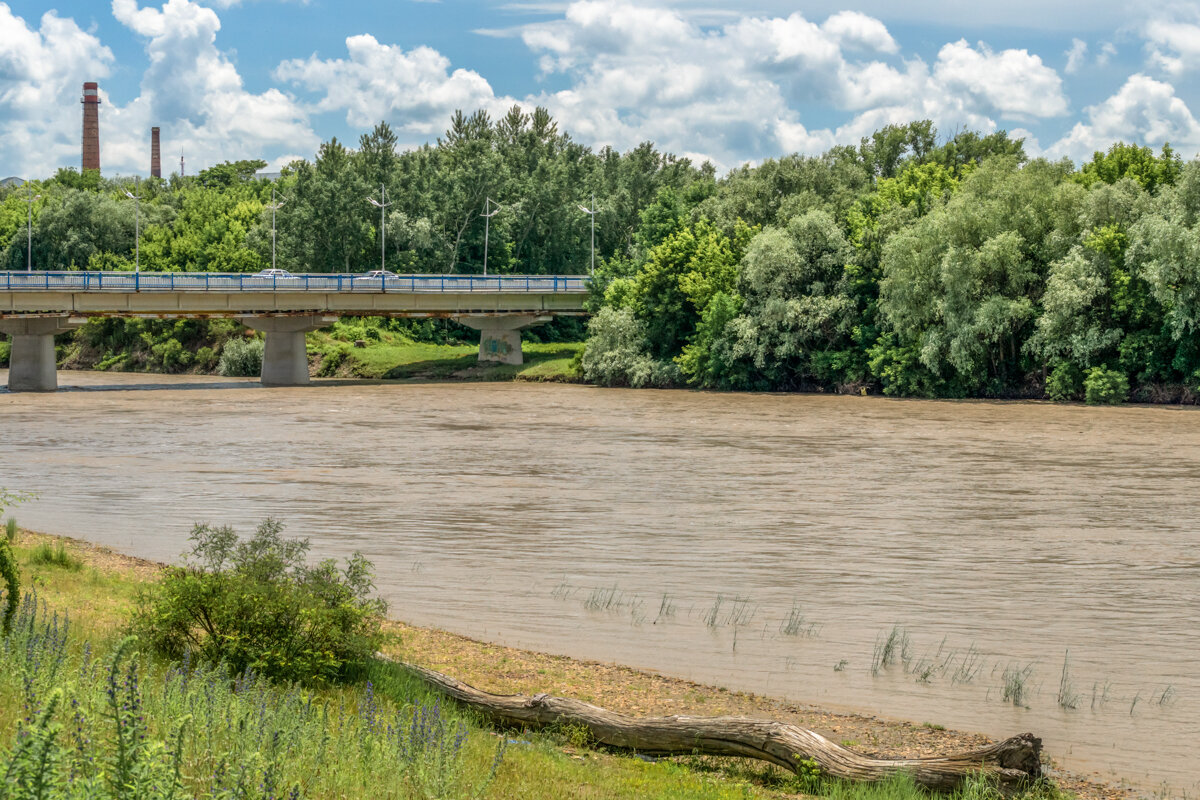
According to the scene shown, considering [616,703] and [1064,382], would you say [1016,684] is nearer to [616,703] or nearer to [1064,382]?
[616,703]

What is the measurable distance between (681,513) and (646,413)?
3115cm

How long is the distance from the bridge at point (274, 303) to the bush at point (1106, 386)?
4203cm

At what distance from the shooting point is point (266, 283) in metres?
80.3

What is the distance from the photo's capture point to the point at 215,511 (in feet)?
96.7

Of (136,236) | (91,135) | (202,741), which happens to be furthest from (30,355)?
(91,135)

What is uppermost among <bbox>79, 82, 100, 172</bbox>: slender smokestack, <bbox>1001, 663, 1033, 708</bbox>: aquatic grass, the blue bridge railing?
<bbox>79, 82, 100, 172</bbox>: slender smokestack

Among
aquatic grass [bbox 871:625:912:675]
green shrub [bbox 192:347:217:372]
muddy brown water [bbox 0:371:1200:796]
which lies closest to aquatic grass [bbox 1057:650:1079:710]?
muddy brown water [bbox 0:371:1200:796]

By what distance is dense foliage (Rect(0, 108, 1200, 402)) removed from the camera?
2464 inches

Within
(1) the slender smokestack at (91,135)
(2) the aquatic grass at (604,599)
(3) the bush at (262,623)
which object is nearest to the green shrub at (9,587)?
(3) the bush at (262,623)

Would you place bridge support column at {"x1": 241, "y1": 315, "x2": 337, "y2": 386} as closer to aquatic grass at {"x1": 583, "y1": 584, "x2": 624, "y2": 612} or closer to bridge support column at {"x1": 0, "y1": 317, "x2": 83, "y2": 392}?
bridge support column at {"x1": 0, "y1": 317, "x2": 83, "y2": 392}

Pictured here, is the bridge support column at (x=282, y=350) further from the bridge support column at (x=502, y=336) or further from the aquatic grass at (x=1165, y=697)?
the aquatic grass at (x=1165, y=697)

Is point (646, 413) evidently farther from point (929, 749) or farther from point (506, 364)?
point (929, 749)

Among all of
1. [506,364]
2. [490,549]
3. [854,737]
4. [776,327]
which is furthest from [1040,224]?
[854,737]

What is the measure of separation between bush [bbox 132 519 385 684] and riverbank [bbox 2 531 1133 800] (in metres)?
1.18
